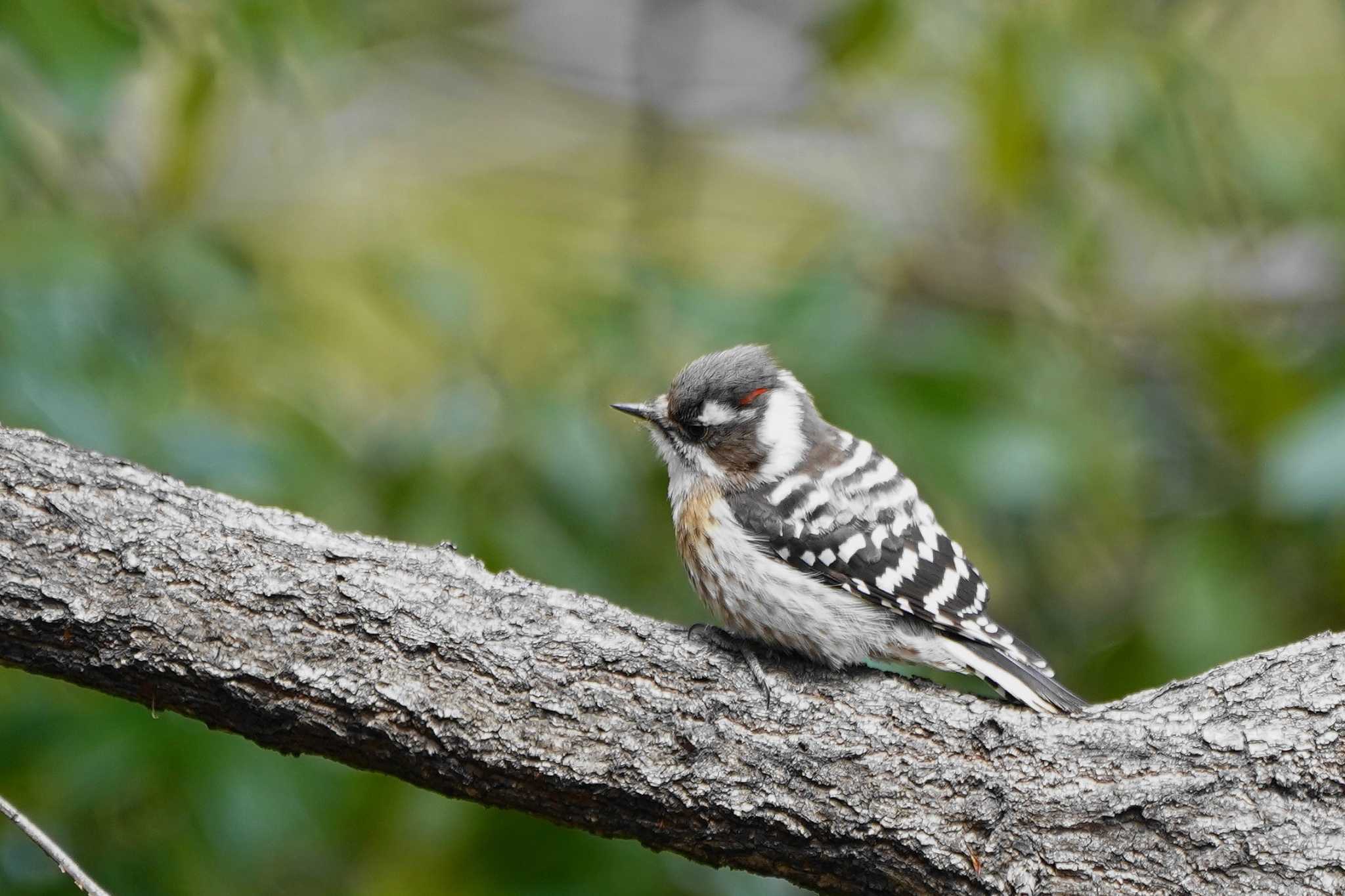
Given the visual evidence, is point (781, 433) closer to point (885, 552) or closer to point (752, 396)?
point (752, 396)

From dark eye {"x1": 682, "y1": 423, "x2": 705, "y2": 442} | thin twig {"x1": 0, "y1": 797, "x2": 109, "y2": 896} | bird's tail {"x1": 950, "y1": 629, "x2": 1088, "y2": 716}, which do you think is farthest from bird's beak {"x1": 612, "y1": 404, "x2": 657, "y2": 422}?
thin twig {"x1": 0, "y1": 797, "x2": 109, "y2": 896}

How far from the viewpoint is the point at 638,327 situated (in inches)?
179

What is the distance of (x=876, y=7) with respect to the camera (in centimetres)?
486

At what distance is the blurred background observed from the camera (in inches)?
154

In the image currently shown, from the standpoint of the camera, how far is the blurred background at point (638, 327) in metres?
3.92

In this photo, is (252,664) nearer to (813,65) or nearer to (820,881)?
(820,881)

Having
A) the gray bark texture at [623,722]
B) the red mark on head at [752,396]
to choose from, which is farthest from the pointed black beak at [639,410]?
the gray bark texture at [623,722]

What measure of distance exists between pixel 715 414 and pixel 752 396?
143 mm

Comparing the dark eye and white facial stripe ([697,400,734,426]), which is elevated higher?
white facial stripe ([697,400,734,426])

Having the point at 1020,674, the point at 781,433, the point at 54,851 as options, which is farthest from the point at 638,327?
the point at 54,851

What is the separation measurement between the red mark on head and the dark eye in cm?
16

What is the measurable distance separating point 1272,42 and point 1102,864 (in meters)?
9.08

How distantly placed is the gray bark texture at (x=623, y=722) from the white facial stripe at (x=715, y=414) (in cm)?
114

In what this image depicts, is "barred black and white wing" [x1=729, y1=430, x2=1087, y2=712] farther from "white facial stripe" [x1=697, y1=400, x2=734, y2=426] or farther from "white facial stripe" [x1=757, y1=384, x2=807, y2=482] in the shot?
"white facial stripe" [x1=697, y1=400, x2=734, y2=426]
